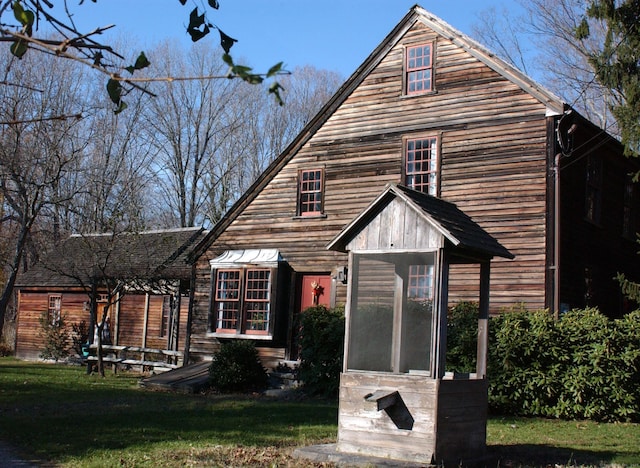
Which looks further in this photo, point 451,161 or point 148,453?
point 451,161

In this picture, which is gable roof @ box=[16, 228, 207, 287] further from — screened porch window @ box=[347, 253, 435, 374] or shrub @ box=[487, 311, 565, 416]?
screened porch window @ box=[347, 253, 435, 374]

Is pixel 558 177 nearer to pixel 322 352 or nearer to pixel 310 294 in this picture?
pixel 322 352

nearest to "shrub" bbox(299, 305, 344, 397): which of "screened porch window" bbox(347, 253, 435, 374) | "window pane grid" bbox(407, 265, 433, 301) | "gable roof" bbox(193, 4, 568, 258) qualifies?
"window pane grid" bbox(407, 265, 433, 301)

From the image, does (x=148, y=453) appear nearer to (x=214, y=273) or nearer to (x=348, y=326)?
(x=348, y=326)

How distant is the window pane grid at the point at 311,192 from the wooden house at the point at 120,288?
5.03 metres

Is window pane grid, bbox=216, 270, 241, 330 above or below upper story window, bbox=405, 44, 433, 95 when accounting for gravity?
below

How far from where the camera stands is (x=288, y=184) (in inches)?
846

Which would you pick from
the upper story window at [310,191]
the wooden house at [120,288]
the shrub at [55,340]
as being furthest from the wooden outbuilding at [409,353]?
the shrub at [55,340]

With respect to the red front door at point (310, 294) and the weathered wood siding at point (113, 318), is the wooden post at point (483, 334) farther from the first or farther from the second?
the weathered wood siding at point (113, 318)

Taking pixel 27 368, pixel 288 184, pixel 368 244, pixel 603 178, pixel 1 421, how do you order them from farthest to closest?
pixel 27 368, pixel 288 184, pixel 603 178, pixel 1 421, pixel 368 244

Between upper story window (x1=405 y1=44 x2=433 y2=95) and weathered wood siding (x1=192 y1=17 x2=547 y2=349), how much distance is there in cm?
20

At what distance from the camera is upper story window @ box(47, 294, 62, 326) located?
1209 inches

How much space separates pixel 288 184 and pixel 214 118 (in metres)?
24.4

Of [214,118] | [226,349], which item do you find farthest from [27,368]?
[214,118]
